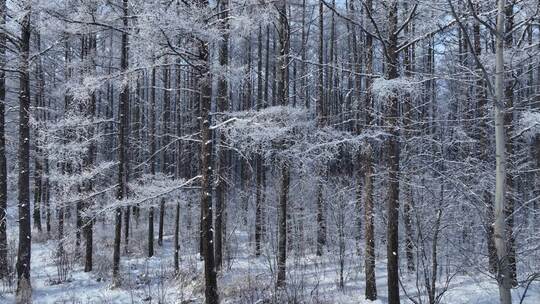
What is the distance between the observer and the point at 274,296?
31.0ft

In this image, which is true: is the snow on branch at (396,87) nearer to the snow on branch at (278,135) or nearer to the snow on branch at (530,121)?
the snow on branch at (278,135)

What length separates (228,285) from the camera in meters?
11.3

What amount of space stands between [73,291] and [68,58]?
1200cm

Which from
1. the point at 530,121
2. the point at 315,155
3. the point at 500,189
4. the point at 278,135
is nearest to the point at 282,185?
the point at 315,155

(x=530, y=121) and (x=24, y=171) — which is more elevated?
(x=530, y=121)

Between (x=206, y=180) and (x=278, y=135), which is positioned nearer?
(x=278, y=135)

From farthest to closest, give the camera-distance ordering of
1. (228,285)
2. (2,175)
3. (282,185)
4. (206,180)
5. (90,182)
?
(90,182) → (282,185) → (2,175) → (228,285) → (206,180)

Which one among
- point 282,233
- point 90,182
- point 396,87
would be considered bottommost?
point 282,233

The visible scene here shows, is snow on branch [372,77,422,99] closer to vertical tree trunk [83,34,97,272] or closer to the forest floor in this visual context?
the forest floor

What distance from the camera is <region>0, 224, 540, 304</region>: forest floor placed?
390 inches

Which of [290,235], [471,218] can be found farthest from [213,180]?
[290,235]

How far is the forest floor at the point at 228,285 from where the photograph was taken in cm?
991

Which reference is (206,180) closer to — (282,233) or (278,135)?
(278,135)

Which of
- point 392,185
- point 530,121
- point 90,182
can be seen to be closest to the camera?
point 530,121
